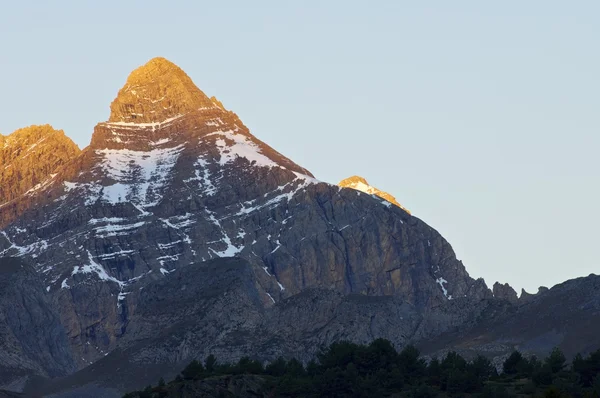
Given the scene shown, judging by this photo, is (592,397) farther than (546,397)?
Yes

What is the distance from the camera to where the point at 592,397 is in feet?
652

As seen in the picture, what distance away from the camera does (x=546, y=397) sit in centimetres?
17675

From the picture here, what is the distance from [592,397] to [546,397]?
23.0 metres
